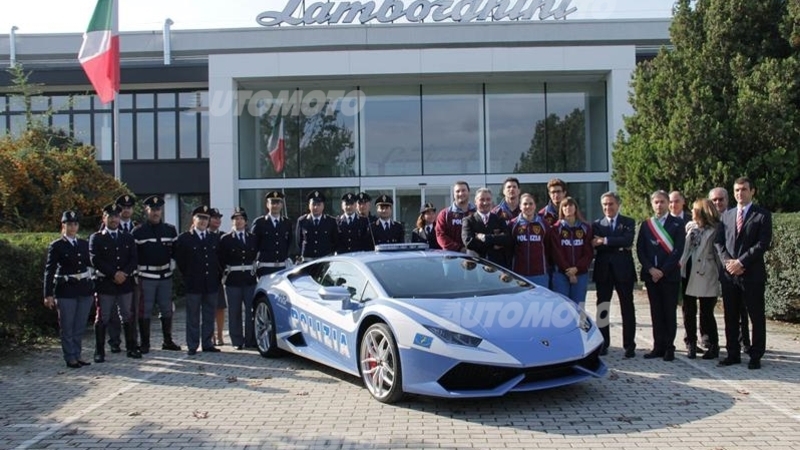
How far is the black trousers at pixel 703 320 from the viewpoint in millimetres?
7836

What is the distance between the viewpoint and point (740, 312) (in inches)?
307

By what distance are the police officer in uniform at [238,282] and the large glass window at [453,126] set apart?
12308mm

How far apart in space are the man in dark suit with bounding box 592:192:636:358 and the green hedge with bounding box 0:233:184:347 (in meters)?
7.46

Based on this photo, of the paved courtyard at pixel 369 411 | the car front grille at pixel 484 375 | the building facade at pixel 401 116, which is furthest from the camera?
the building facade at pixel 401 116

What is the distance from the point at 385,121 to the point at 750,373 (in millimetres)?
15498

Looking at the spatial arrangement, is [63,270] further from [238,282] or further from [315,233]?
[315,233]

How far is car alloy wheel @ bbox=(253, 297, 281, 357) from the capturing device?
Result: 27.3ft

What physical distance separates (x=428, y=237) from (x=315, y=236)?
1.77m

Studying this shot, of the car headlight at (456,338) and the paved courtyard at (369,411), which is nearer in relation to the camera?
the paved courtyard at (369,411)

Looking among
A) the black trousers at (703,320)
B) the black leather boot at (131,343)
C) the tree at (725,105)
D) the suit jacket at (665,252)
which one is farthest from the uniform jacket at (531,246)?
the tree at (725,105)

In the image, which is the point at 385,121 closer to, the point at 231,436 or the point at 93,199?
the point at 93,199

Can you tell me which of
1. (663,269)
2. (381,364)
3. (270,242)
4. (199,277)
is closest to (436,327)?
(381,364)

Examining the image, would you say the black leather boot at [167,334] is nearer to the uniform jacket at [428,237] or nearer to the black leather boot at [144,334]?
the black leather boot at [144,334]

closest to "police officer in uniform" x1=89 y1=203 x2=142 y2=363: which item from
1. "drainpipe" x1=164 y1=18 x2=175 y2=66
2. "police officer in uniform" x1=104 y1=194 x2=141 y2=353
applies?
"police officer in uniform" x1=104 y1=194 x2=141 y2=353
